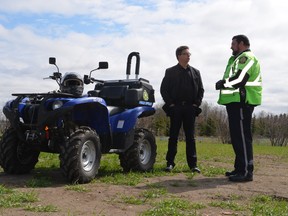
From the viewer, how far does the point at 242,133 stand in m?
7.37

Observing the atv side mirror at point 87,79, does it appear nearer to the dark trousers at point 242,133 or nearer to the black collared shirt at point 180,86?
the black collared shirt at point 180,86

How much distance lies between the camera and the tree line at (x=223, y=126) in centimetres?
4949

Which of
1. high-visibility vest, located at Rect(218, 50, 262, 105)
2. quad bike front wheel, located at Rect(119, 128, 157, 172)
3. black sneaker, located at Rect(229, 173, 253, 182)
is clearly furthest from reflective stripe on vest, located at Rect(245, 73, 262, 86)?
quad bike front wheel, located at Rect(119, 128, 157, 172)

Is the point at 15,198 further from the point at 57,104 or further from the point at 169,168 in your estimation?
the point at 169,168

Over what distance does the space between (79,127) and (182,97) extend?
87.2 inches

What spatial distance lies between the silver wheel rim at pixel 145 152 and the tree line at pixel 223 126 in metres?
35.2

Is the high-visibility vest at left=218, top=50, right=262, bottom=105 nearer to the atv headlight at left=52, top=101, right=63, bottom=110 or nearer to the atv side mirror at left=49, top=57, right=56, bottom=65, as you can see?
the atv headlight at left=52, top=101, right=63, bottom=110

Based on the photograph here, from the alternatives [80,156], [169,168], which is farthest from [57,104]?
[169,168]

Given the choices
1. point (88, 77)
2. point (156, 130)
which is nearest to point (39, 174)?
point (88, 77)

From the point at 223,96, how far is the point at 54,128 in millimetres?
2912

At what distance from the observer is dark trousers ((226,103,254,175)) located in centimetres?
736

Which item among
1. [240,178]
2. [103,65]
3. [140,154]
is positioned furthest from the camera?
[140,154]

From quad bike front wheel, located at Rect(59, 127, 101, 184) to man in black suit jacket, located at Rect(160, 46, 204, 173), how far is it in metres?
1.96

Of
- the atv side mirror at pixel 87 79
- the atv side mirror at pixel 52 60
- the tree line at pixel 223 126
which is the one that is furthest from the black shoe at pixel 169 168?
the tree line at pixel 223 126
